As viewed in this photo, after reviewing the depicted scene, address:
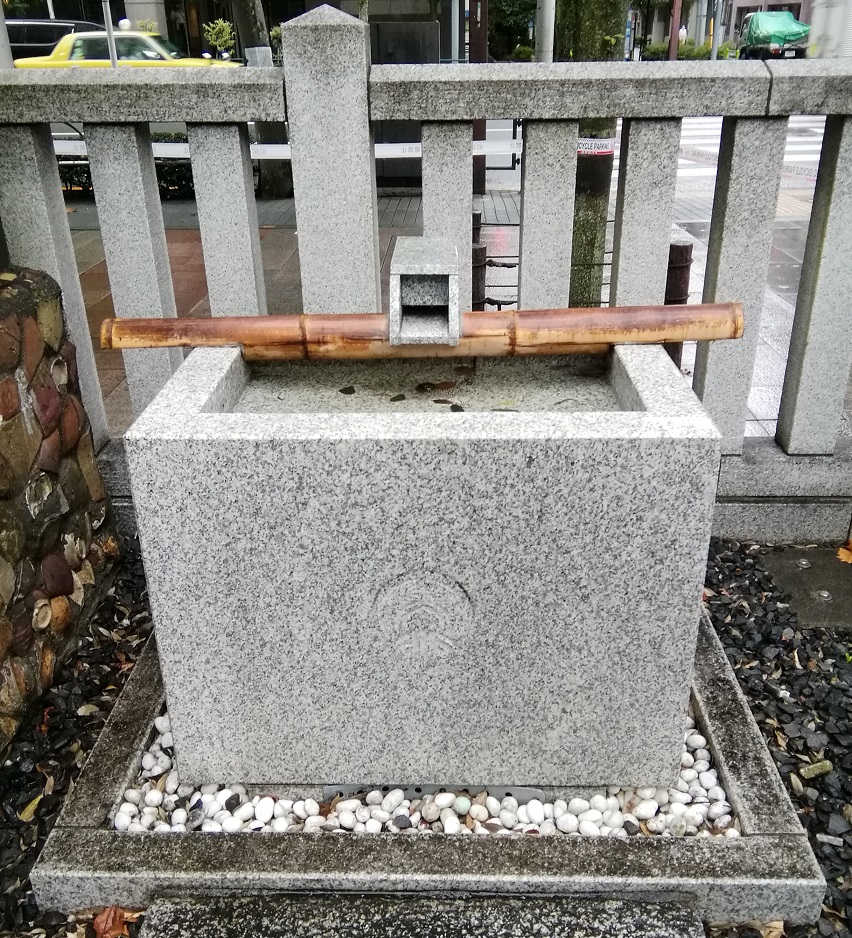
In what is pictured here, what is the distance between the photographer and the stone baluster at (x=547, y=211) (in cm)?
291

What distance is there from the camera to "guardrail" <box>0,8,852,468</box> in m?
2.81

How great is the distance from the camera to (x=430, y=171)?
2.96 meters

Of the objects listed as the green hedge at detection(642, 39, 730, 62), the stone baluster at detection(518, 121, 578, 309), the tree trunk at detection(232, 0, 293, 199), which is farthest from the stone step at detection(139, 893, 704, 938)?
the green hedge at detection(642, 39, 730, 62)

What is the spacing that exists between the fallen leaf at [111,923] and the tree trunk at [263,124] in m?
10.9

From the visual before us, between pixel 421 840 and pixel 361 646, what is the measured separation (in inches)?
20.3

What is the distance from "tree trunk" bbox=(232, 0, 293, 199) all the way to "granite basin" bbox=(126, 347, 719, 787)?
1063cm

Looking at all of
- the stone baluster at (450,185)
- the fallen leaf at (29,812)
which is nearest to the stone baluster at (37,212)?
the stone baluster at (450,185)

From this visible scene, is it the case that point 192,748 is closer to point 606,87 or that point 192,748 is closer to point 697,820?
point 697,820

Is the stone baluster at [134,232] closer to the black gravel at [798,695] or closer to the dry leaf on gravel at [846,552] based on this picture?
the black gravel at [798,695]

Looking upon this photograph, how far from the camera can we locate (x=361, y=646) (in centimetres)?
210

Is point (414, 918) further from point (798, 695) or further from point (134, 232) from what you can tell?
point (134, 232)

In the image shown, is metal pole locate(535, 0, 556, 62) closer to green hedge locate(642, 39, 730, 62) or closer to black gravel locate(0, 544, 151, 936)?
black gravel locate(0, 544, 151, 936)

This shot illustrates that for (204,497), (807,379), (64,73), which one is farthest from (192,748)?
(807,379)

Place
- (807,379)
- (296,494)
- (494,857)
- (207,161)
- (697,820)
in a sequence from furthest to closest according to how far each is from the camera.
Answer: (807,379)
(207,161)
(697,820)
(494,857)
(296,494)
